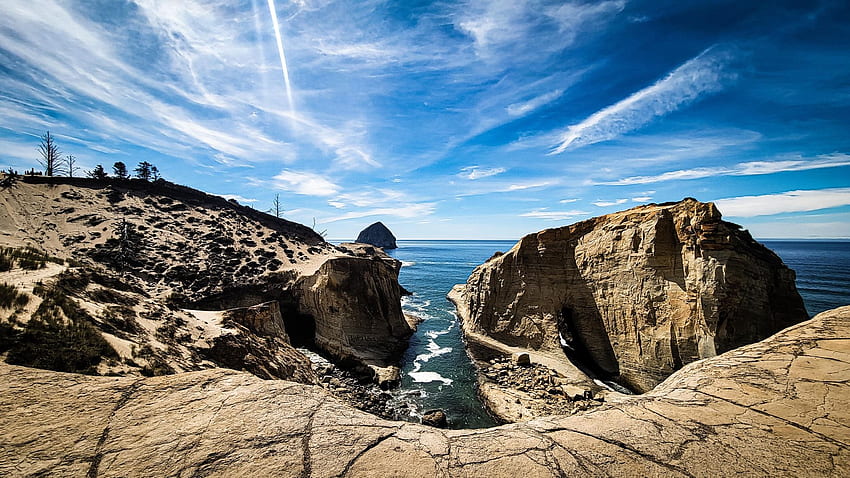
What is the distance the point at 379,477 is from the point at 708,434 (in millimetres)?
3989

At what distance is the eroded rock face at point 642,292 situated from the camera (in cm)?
1196

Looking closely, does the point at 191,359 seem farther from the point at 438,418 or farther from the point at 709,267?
the point at 709,267

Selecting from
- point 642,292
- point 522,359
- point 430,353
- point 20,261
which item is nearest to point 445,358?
point 430,353

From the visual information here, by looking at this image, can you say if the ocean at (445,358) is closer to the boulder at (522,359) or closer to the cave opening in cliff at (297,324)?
the boulder at (522,359)

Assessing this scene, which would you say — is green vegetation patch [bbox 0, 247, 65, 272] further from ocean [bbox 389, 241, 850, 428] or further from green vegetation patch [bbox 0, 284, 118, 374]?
ocean [bbox 389, 241, 850, 428]

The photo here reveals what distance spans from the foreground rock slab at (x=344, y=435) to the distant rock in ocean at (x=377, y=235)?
142 meters

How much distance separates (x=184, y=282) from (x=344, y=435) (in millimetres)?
25751

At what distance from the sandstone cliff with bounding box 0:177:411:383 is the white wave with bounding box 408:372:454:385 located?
2.56m

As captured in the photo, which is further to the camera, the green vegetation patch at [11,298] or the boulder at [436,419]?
the boulder at [436,419]

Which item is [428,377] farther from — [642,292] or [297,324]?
[642,292]

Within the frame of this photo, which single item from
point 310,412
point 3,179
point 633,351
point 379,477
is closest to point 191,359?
point 310,412

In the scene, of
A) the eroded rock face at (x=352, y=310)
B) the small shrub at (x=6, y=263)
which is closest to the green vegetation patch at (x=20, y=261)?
the small shrub at (x=6, y=263)

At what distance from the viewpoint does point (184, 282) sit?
73.0ft

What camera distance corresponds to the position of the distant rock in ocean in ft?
474
